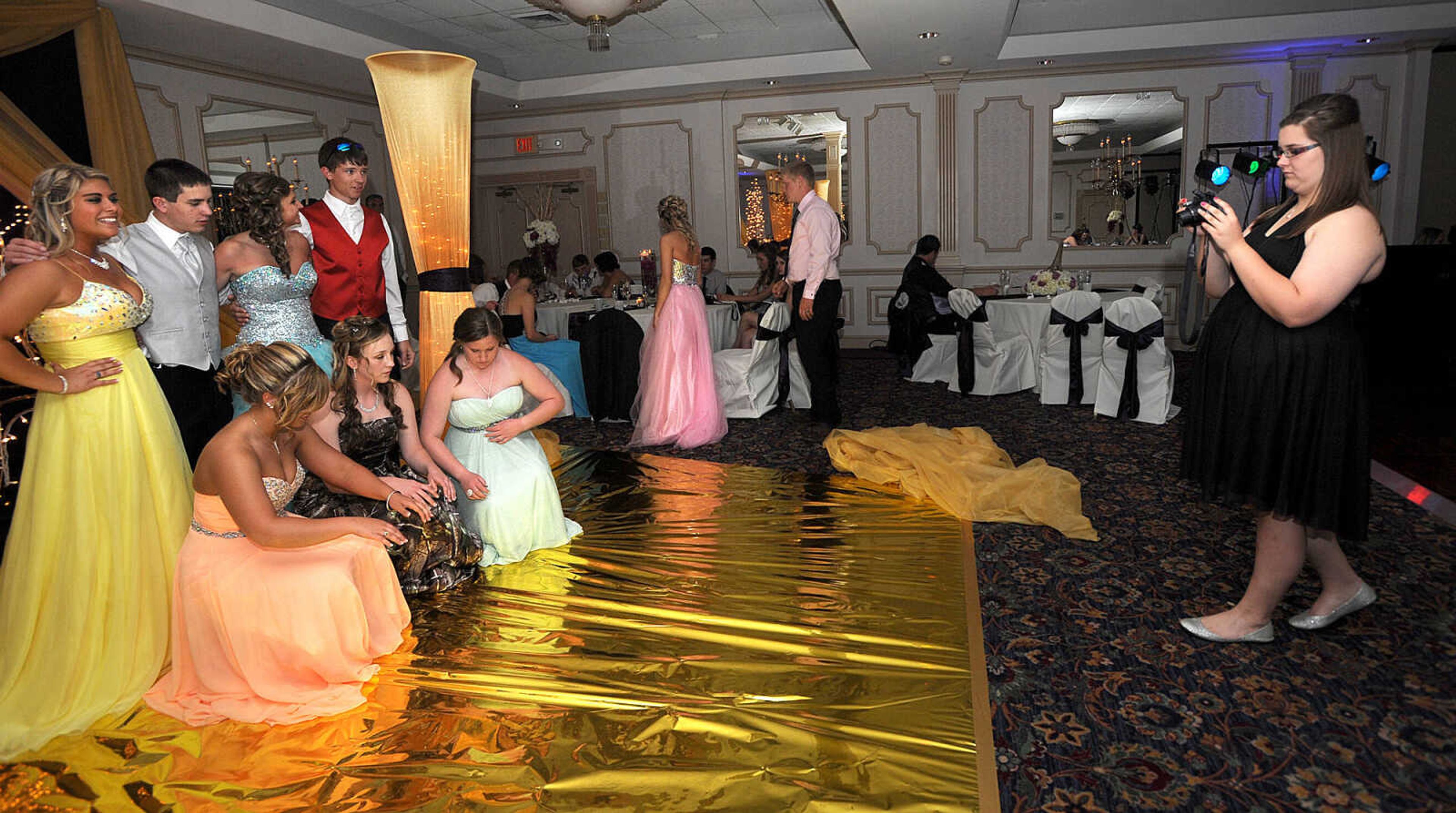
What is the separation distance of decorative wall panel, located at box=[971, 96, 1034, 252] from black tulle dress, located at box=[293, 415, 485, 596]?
740cm

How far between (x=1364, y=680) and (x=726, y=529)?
7.22 ft

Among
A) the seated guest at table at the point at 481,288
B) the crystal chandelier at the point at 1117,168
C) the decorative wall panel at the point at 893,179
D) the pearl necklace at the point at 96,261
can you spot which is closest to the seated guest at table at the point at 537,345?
the seated guest at table at the point at 481,288

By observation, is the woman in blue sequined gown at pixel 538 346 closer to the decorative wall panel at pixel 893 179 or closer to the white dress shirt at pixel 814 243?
the white dress shirt at pixel 814 243

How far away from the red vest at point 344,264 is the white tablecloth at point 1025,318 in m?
4.46

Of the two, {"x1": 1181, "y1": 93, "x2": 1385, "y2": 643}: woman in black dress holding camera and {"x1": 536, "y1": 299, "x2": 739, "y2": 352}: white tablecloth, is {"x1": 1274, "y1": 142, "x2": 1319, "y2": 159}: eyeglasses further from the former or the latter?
{"x1": 536, "y1": 299, "x2": 739, "y2": 352}: white tablecloth

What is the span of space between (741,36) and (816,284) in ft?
13.8

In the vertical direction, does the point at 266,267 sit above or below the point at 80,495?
above

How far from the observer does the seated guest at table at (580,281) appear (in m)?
8.08

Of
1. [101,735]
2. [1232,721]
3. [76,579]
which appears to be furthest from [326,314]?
[1232,721]

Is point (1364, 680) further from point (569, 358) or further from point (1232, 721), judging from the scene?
point (569, 358)

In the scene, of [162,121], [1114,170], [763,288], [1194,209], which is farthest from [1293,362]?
[162,121]

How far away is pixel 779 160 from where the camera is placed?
9625 millimetres

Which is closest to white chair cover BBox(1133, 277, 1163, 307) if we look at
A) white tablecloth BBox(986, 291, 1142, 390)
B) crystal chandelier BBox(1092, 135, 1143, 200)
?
white tablecloth BBox(986, 291, 1142, 390)

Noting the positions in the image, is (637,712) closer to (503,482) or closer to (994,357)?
(503,482)
